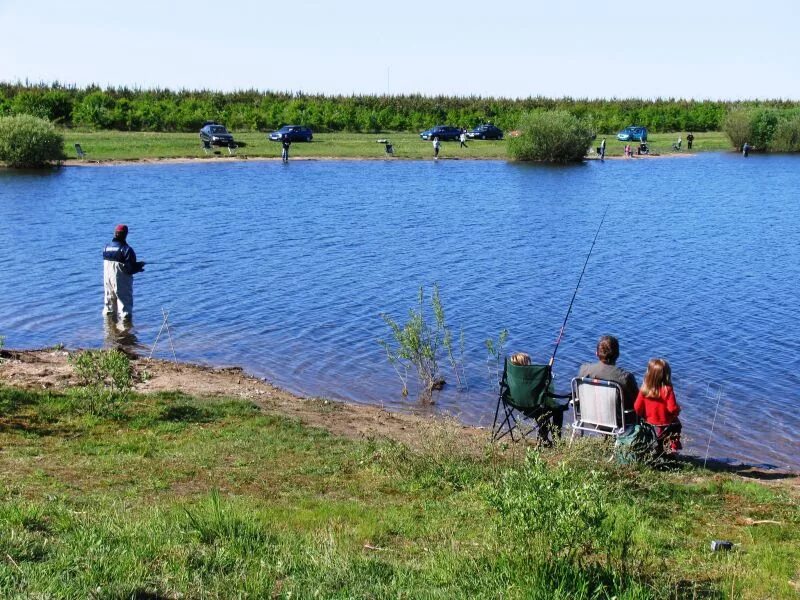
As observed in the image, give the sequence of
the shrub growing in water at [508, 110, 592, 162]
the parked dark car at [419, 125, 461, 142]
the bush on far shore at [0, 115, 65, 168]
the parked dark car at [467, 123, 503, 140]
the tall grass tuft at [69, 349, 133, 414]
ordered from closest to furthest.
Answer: the tall grass tuft at [69, 349, 133, 414] < the bush on far shore at [0, 115, 65, 168] < the shrub growing in water at [508, 110, 592, 162] < the parked dark car at [419, 125, 461, 142] < the parked dark car at [467, 123, 503, 140]

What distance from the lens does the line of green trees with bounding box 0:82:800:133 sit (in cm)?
7050

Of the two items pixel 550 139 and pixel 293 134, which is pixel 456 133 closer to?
pixel 293 134

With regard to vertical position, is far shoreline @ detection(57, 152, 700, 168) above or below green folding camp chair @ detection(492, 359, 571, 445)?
above

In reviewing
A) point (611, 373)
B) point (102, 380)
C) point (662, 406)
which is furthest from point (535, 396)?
point (102, 380)

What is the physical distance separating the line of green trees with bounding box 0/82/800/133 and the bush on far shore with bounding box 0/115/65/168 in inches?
607

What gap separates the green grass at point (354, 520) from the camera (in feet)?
18.8

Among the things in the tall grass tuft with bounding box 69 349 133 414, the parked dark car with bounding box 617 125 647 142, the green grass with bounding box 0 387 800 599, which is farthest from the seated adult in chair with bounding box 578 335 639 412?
the parked dark car with bounding box 617 125 647 142

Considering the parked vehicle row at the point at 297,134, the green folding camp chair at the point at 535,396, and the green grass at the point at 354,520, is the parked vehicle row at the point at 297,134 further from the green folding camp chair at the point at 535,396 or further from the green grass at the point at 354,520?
the green grass at the point at 354,520

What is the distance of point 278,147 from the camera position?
205ft

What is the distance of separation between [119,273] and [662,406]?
11.0 meters

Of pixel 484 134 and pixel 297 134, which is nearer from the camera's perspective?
pixel 297 134

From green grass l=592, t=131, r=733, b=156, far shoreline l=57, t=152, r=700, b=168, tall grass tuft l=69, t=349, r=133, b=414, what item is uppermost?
green grass l=592, t=131, r=733, b=156

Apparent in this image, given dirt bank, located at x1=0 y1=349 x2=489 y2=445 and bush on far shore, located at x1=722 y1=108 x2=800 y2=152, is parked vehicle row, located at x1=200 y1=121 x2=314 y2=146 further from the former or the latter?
dirt bank, located at x1=0 y1=349 x2=489 y2=445

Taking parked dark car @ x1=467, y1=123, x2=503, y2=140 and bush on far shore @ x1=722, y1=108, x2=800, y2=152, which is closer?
bush on far shore @ x1=722, y1=108, x2=800, y2=152
